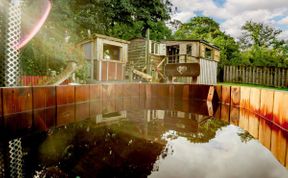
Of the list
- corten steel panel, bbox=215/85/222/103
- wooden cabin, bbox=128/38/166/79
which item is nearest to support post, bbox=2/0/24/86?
corten steel panel, bbox=215/85/222/103

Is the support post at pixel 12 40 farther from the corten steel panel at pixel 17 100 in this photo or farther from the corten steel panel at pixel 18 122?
the corten steel panel at pixel 18 122

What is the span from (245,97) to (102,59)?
6.13m

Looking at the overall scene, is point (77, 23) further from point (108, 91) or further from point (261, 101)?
point (261, 101)

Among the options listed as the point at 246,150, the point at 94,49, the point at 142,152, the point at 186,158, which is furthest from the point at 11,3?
the point at 94,49

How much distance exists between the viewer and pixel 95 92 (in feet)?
15.8

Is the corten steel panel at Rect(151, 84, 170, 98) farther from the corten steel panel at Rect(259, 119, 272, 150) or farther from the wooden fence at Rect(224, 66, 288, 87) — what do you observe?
the wooden fence at Rect(224, 66, 288, 87)

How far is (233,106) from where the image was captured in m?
4.60

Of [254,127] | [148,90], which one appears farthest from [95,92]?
[254,127]

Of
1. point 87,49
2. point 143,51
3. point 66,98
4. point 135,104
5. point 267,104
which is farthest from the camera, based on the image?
point 143,51

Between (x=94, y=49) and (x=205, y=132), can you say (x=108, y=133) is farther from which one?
(x=94, y=49)

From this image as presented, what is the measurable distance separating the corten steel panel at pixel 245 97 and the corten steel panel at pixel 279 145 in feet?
5.29

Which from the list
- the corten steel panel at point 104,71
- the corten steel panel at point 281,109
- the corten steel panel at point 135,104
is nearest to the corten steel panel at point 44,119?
the corten steel panel at point 135,104

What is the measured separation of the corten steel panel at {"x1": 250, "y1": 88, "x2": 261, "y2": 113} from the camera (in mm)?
3457

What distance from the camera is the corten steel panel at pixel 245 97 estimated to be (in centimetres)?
399
